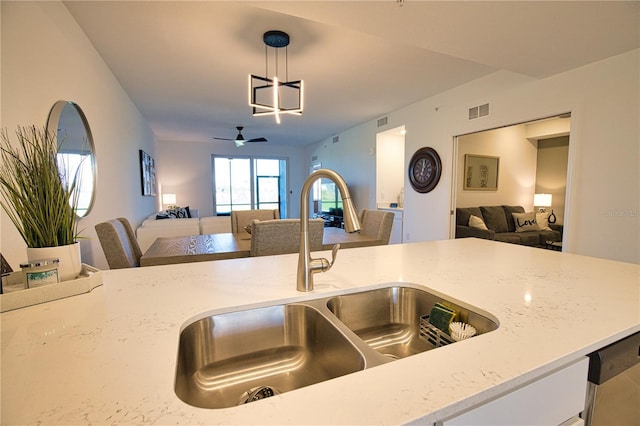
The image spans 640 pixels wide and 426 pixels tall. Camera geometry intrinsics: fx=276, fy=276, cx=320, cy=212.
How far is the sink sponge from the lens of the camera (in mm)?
855

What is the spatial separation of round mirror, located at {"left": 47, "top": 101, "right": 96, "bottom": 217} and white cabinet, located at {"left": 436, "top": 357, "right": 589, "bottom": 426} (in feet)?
6.92

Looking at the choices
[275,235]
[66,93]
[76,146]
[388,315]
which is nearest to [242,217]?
[275,235]

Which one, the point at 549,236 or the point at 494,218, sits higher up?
the point at 494,218

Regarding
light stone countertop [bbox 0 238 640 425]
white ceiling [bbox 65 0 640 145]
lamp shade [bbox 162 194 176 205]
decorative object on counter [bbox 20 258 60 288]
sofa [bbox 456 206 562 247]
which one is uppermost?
white ceiling [bbox 65 0 640 145]

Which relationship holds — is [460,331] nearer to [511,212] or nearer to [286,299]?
[286,299]

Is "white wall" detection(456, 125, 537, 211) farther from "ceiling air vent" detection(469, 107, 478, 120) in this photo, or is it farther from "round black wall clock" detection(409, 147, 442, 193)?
"ceiling air vent" detection(469, 107, 478, 120)

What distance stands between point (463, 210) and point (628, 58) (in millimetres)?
2811

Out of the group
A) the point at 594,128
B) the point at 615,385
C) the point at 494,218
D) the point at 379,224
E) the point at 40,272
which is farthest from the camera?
the point at 494,218

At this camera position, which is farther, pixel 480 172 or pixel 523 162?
pixel 523 162

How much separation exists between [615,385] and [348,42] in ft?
9.07

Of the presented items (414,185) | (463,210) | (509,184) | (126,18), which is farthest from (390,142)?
(126,18)

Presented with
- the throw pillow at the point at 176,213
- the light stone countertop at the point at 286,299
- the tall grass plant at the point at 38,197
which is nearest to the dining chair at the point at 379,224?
the light stone countertop at the point at 286,299

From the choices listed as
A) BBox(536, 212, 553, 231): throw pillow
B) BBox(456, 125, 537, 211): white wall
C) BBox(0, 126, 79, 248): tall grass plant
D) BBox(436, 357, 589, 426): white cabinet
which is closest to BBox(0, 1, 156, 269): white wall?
BBox(0, 126, 79, 248): tall grass plant

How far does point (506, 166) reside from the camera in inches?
215
